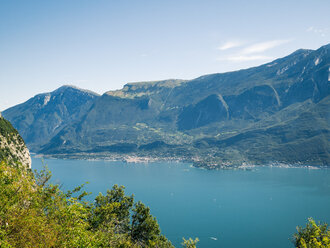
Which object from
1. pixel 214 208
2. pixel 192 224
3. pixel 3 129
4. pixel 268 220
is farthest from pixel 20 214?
pixel 214 208

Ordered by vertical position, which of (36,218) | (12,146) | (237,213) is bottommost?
(237,213)

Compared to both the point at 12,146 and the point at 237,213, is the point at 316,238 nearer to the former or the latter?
the point at 12,146

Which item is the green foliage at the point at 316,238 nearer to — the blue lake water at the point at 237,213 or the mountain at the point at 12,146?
the mountain at the point at 12,146

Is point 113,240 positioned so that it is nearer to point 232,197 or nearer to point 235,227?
Result: point 235,227

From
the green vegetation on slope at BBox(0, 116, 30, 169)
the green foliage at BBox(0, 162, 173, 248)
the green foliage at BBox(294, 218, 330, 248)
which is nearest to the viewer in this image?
the green foliage at BBox(0, 162, 173, 248)

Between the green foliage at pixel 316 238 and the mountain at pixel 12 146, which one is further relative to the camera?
the mountain at pixel 12 146

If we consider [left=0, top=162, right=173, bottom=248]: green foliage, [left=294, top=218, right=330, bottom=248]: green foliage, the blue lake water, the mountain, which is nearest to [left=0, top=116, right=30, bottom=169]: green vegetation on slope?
the mountain

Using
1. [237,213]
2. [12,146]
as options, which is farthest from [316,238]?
[237,213]

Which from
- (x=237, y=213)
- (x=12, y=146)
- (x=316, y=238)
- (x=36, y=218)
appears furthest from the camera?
(x=237, y=213)

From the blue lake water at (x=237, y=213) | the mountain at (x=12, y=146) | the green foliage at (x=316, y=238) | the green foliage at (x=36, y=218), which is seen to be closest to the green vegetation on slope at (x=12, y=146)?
the mountain at (x=12, y=146)

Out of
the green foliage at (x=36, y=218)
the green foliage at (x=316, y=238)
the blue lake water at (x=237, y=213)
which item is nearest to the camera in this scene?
the green foliage at (x=36, y=218)

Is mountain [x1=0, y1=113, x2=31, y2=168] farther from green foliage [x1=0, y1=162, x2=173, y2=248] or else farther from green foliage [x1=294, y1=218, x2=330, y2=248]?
green foliage [x1=294, y1=218, x2=330, y2=248]
